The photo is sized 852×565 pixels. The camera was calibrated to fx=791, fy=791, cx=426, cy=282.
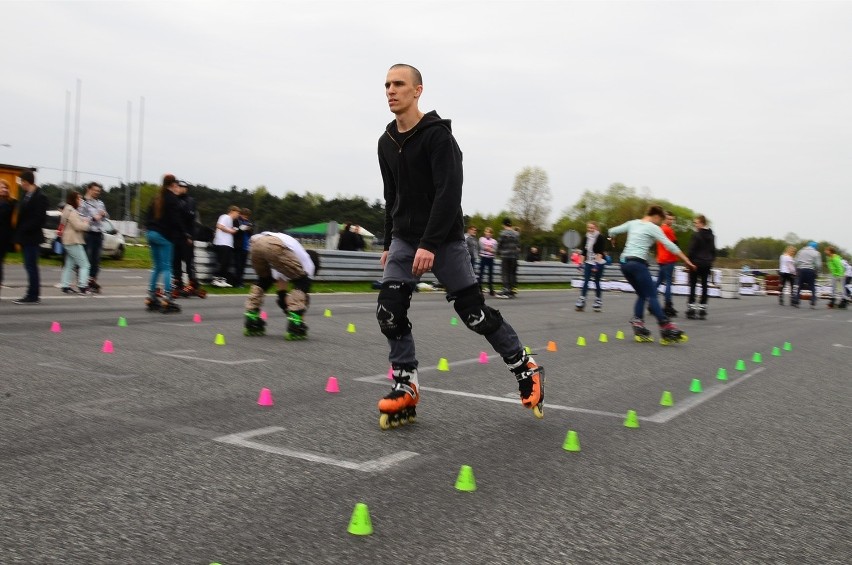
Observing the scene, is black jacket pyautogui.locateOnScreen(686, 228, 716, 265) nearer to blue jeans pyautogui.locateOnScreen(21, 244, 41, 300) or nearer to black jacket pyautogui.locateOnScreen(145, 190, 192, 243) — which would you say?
black jacket pyautogui.locateOnScreen(145, 190, 192, 243)

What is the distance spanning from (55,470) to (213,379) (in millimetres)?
2575

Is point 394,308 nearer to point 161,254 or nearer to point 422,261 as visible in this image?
point 422,261

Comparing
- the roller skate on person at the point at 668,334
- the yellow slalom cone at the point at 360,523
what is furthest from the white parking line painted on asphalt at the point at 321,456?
the roller skate on person at the point at 668,334

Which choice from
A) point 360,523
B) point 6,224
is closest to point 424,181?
point 360,523

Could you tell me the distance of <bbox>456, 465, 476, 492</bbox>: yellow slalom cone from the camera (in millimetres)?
3432

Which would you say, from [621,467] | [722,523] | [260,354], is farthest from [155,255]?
[722,523]

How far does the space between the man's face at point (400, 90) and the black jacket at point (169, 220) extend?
7.56m

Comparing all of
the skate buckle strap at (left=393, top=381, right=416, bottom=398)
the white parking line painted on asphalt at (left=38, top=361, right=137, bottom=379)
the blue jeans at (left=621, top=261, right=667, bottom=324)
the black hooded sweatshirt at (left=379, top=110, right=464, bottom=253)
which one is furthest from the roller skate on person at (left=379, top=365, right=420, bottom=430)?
the blue jeans at (left=621, top=261, right=667, bottom=324)

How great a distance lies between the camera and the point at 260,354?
7.54 meters

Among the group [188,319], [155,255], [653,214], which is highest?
[653,214]

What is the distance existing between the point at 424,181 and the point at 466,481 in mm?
1933

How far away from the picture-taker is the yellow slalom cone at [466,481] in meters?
3.43

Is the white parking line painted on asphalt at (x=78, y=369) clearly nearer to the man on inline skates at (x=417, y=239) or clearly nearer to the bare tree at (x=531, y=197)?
the man on inline skates at (x=417, y=239)

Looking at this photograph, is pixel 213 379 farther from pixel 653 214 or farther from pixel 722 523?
pixel 653 214
